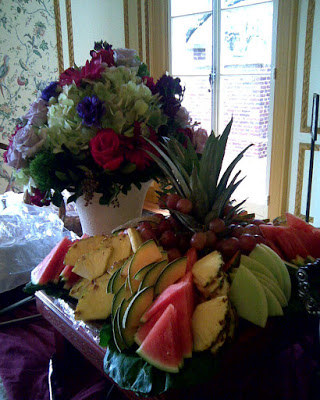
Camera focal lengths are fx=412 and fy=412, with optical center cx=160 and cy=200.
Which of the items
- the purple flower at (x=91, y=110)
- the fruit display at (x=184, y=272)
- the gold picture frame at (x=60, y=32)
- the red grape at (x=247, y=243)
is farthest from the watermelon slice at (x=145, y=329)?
the gold picture frame at (x=60, y=32)

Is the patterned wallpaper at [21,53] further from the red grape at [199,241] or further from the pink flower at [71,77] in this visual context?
the red grape at [199,241]

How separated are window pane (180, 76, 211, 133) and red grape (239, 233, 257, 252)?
7.82ft

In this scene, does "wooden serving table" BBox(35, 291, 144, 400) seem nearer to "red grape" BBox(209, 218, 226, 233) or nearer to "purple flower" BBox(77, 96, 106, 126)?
"red grape" BBox(209, 218, 226, 233)

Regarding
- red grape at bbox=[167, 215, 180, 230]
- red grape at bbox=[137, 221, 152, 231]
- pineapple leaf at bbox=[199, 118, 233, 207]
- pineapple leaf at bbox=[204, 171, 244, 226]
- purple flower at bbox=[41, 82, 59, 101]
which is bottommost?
red grape at bbox=[137, 221, 152, 231]

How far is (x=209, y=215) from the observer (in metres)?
0.83

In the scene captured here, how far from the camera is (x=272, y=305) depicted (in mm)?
711

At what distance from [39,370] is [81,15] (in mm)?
2764

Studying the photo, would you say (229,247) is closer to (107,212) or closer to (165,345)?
(165,345)

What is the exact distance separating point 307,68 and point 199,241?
1.98 metres

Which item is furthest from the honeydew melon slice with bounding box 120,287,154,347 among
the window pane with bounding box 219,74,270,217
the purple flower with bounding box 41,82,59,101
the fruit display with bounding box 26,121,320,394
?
the window pane with bounding box 219,74,270,217

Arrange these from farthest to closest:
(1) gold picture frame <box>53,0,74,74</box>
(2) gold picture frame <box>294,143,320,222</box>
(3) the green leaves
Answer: (1) gold picture frame <box>53,0,74,74</box>
(2) gold picture frame <box>294,143,320,222</box>
(3) the green leaves

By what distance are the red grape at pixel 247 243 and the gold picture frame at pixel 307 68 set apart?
1.88m

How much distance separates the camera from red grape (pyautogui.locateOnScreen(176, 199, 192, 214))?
2.68ft

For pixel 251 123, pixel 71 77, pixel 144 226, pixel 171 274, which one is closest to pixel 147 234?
pixel 144 226
